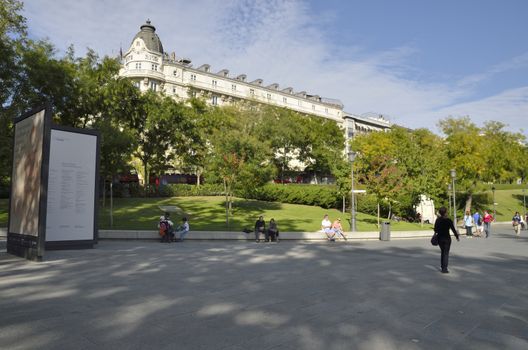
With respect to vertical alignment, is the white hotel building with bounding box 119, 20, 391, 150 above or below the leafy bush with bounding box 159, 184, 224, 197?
above

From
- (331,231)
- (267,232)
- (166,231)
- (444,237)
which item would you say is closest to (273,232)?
(267,232)

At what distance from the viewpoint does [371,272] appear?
10328 mm

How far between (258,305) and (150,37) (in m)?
68.6

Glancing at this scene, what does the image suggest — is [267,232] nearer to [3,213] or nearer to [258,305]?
[258,305]

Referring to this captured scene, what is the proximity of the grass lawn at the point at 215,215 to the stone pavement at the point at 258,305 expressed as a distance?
11465mm

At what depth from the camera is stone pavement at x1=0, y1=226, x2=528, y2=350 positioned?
4992 millimetres

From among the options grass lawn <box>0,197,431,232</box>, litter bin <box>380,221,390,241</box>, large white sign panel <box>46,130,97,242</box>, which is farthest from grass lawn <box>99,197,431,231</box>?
large white sign panel <box>46,130,97,242</box>

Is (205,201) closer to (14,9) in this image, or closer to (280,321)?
(14,9)

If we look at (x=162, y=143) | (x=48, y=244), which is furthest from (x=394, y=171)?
(x=48, y=244)

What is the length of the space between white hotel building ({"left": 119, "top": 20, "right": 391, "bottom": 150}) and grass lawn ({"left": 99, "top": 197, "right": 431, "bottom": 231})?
1475 cm

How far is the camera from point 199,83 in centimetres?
6962

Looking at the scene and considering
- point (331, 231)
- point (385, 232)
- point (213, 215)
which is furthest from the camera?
point (213, 215)

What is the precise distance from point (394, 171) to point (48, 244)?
2599cm

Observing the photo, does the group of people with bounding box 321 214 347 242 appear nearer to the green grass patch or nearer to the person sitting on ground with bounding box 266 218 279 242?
the person sitting on ground with bounding box 266 218 279 242
